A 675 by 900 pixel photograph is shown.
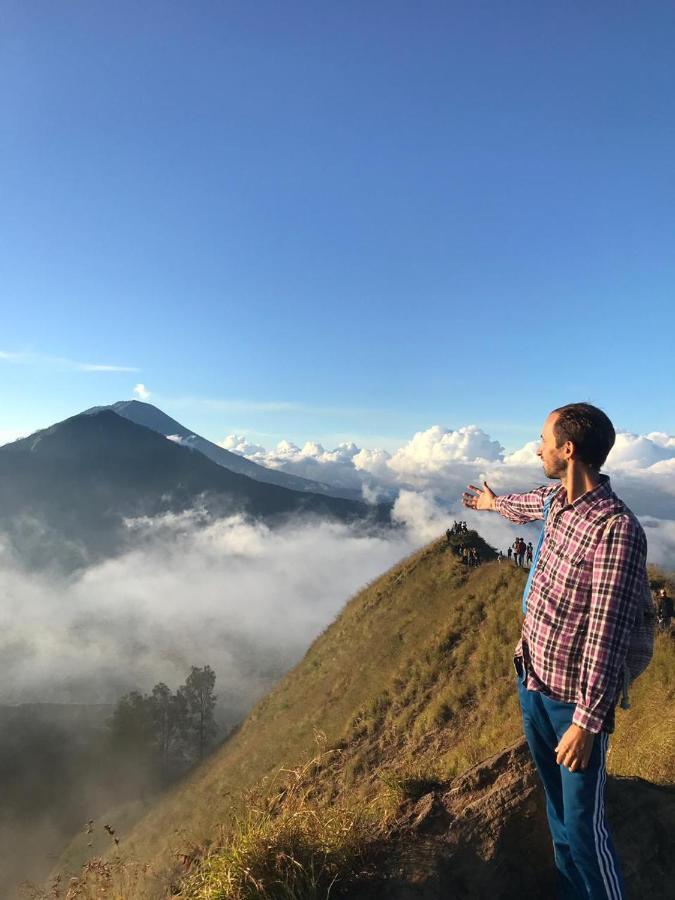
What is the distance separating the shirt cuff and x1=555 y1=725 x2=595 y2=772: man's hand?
4cm

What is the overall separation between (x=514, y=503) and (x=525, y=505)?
0.68 ft

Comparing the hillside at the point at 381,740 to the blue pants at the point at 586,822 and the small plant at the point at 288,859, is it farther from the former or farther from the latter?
the blue pants at the point at 586,822

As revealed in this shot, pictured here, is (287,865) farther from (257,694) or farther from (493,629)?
(257,694)

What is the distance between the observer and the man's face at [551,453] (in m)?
4.01

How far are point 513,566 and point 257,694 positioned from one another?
176 meters

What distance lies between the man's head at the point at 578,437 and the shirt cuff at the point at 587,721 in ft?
5.64

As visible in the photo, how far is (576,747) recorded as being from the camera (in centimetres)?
358

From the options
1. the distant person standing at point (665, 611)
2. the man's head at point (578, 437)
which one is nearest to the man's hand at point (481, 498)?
the man's head at point (578, 437)

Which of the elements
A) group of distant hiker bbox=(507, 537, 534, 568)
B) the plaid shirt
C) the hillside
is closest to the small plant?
the hillside

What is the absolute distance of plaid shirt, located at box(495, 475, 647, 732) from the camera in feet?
11.6

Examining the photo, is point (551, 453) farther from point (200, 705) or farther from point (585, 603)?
point (200, 705)

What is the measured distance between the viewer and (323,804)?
18.8ft

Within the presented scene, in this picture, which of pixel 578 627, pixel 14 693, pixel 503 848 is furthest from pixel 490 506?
pixel 14 693

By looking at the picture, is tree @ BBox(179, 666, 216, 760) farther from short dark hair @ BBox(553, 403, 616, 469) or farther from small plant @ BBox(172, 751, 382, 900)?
short dark hair @ BBox(553, 403, 616, 469)
